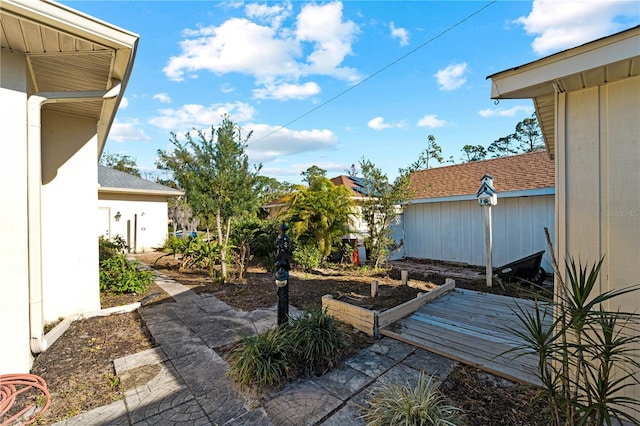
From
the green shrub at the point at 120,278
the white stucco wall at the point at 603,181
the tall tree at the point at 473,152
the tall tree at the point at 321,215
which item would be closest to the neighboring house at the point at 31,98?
the green shrub at the point at 120,278

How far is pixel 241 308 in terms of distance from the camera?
15.9 ft

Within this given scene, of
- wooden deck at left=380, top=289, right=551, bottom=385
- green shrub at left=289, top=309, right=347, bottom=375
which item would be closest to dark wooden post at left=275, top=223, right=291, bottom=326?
green shrub at left=289, top=309, right=347, bottom=375

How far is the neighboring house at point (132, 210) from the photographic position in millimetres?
11633

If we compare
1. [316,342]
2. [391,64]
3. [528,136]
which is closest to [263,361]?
[316,342]

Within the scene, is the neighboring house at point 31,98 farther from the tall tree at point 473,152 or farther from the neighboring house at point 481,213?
the tall tree at point 473,152

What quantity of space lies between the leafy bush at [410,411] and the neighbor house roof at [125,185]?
11421 millimetres

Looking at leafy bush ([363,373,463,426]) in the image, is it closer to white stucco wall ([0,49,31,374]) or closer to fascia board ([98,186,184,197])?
white stucco wall ([0,49,31,374])

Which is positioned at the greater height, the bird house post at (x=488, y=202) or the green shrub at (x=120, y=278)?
the bird house post at (x=488, y=202)

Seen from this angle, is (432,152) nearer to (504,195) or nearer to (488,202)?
(504,195)

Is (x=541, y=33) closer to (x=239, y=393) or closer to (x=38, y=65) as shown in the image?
(x=239, y=393)

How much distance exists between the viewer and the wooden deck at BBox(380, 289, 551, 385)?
286 centimetres

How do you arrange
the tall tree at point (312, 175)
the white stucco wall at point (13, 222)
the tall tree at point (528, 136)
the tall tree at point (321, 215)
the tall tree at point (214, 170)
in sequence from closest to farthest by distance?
the white stucco wall at point (13, 222) < the tall tree at point (214, 170) < the tall tree at point (321, 215) < the tall tree at point (312, 175) < the tall tree at point (528, 136)

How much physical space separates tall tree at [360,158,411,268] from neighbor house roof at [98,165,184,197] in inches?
311

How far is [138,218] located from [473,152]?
37.0 meters
